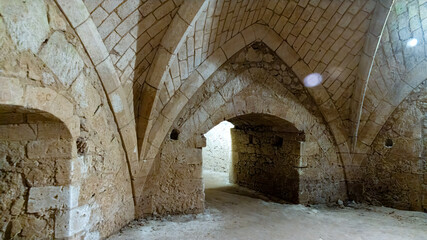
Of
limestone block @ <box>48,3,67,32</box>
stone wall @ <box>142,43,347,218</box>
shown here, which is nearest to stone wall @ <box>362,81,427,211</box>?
stone wall @ <box>142,43,347,218</box>

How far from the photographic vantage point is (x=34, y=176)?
237 centimetres

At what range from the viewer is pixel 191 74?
386cm

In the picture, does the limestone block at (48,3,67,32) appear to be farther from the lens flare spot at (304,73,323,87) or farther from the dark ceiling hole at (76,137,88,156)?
the lens flare spot at (304,73,323,87)

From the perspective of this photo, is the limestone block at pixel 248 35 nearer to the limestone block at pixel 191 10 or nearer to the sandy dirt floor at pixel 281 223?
the limestone block at pixel 191 10

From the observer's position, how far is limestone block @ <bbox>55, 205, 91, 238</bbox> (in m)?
2.39

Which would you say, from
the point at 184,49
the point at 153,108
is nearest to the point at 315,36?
the point at 184,49

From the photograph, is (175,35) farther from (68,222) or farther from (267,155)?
(267,155)

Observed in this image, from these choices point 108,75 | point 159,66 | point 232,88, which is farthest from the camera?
point 232,88

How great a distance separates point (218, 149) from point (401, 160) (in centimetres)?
454

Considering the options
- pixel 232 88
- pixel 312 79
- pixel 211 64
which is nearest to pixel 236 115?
pixel 232 88

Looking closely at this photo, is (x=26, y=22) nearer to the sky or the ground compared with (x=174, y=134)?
nearer to the sky

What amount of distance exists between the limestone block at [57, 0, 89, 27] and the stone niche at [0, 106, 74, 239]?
0.81 meters

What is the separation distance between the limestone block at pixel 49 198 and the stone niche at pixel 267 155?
294 centimetres

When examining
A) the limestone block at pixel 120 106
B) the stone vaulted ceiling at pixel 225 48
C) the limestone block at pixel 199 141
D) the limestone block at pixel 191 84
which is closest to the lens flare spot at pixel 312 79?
the stone vaulted ceiling at pixel 225 48
